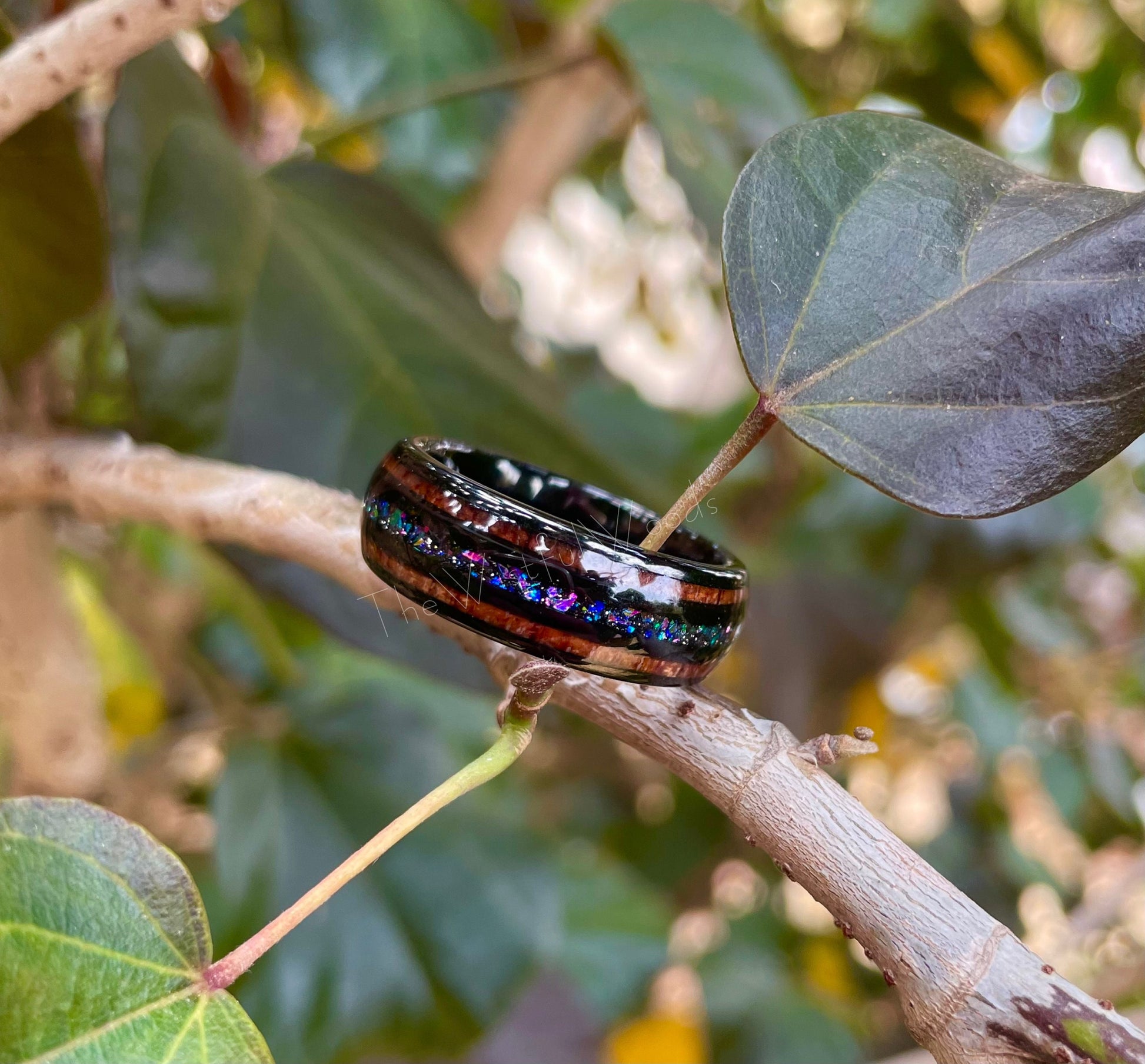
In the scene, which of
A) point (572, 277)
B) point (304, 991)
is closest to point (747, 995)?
point (304, 991)

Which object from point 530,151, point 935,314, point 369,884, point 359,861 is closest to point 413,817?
point 359,861

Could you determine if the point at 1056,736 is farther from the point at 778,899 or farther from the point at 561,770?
the point at 561,770

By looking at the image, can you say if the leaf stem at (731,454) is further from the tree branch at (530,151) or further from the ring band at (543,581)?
the tree branch at (530,151)

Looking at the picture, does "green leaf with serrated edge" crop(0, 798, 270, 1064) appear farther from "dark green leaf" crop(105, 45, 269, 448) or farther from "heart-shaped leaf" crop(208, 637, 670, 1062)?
"heart-shaped leaf" crop(208, 637, 670, 1062)

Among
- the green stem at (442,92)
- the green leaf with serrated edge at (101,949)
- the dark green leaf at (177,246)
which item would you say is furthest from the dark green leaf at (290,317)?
the green leaf with serrated edge at (101,949)

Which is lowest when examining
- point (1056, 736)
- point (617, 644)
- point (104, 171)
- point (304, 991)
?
point (1056, 736)

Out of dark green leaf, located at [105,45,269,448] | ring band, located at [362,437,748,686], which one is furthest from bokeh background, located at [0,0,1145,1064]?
ring band, located at [362,437,748,686]
